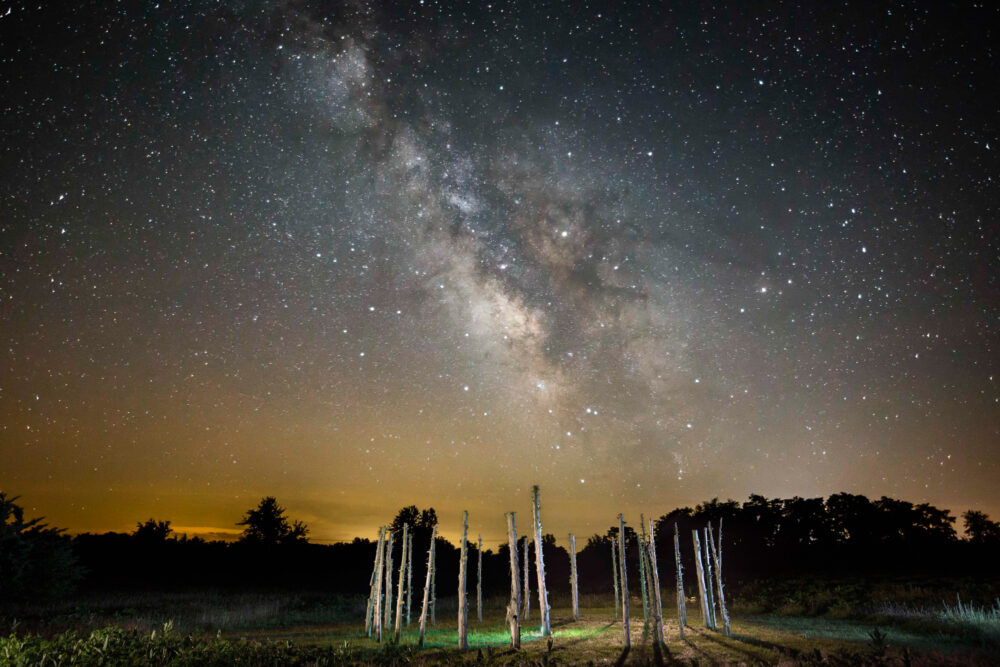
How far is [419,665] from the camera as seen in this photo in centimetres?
1569

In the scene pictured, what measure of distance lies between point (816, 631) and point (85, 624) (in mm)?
31449

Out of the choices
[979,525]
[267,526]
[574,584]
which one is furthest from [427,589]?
[979,525]

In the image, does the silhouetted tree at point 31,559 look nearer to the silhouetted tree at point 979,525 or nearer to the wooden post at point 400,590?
the wooden post at point 400,590

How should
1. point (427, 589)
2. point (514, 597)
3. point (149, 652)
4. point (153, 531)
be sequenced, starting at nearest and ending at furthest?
point (149, 652)
point (514, 597)
point (427, 589)
point (153, 531)

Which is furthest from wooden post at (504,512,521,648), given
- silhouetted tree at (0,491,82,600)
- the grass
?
silhouetted tree at (0,491,82,600)

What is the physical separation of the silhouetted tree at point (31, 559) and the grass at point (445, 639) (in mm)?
1205

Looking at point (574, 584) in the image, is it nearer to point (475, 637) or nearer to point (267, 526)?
point (475, 637)

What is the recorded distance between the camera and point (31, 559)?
28.9 metres

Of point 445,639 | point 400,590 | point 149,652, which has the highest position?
point 400,590

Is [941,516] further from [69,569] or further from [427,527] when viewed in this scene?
[69,569]

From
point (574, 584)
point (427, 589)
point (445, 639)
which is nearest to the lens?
point (427, 589)

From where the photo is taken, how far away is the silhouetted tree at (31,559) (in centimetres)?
2773

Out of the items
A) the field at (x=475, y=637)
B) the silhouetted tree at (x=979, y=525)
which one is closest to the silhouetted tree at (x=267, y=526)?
the field at (x=475, y=637)

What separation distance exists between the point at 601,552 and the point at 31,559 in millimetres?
75521
